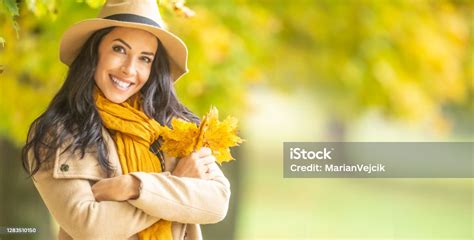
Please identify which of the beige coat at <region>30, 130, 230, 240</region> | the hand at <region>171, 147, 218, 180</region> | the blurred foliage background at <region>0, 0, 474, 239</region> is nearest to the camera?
the beige coat at <region>30, 130, 230, 240</region>

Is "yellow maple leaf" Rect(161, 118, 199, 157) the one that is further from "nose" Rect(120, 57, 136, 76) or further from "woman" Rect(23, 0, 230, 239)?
"nose" Rect(120, 57, 136, 76)

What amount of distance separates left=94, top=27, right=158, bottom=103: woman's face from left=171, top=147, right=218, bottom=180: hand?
0.24m

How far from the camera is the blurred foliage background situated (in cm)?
394

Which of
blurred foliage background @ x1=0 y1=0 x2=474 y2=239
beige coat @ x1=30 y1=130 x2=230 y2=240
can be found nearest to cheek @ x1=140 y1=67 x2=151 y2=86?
beige coat @ x1=30 y1=130 x2=230 y2=240

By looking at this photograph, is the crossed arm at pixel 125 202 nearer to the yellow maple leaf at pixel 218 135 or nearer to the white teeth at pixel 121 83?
the yellow maple leaf at pixel 218 135

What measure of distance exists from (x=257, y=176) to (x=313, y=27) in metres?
0.96

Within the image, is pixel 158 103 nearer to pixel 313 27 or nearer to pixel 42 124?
pixel 42 124

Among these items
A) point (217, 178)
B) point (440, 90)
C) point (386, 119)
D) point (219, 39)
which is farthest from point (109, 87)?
point (440, 90)

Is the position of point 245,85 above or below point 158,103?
above

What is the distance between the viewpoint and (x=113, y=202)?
2455 millimetres

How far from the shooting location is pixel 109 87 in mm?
2619

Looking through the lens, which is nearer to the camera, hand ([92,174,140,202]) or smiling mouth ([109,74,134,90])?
hand ([92,174,140,202])

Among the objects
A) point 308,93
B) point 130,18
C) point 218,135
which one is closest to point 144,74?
point 130,18

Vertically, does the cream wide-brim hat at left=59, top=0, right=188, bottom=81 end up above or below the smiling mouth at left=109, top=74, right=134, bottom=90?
above
